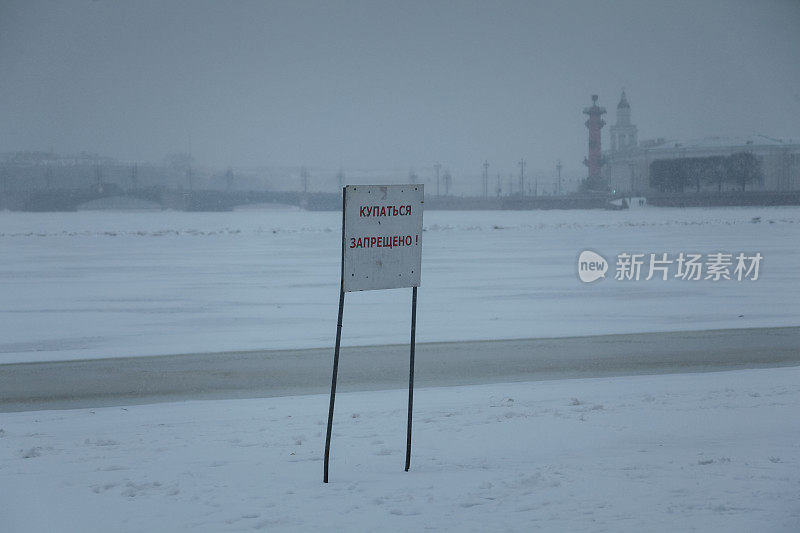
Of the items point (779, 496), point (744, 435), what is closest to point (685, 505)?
point (779, 496)

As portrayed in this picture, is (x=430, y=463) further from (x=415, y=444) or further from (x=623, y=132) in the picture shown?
(x=623, y=132)

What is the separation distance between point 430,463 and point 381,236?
1.89 meters

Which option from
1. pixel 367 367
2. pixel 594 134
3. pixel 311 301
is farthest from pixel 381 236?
pixel 594 134

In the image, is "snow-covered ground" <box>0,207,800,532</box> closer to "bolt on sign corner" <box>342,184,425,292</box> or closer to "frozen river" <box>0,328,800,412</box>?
"frozen river" <box>0,328,800,412</box>

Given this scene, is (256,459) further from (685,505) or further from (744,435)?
(744,435)

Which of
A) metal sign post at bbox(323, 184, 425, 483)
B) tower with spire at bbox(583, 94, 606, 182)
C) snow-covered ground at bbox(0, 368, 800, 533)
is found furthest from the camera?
tower with spire at bbox(583, 94, 606, 182)

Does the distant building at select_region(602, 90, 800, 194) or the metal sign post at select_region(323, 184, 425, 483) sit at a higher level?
the distant building at select_region(602, 90, 800, 194)

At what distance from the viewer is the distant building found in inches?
4877

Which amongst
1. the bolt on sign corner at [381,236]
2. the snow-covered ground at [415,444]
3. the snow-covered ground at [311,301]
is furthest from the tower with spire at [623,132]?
the bolt on sign corner at [381,236]

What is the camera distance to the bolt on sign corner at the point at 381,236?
21.2 ft

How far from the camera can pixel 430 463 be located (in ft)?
23.8

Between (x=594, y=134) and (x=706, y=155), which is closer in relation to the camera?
(x=706, y=155)

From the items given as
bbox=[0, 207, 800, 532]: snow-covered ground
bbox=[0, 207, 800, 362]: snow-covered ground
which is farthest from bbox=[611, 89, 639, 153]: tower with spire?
bbox=[0, 207, 800, 532]: snow-covered ground

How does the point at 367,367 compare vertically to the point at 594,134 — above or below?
below
